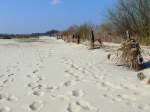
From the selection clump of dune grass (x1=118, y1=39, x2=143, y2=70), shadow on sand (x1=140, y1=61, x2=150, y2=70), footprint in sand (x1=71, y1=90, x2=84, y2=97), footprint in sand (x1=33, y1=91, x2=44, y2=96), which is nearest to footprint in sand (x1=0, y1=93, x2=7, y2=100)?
footprint in sand (x1=33, y1=91, x2=44, y2=96)

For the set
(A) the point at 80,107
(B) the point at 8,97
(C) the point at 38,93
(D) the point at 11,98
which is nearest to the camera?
(A) the point at 80,107

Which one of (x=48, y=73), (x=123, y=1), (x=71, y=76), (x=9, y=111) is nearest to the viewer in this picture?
(x=9, y=111)

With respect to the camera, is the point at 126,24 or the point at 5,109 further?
the point at 126,24

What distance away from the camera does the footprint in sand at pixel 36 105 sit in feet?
21.4

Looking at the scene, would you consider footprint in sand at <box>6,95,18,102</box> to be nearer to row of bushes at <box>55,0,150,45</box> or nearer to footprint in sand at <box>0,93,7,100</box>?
footprint in sand at <box>0,93,7,100</box>

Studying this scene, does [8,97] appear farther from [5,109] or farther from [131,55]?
[131,55]

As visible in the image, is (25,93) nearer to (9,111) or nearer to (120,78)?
(9,111)

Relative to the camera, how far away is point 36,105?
6.76m

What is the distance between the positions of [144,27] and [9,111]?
2803 centimetres

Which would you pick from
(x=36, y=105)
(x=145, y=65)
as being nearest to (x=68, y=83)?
(x=36, y=105)

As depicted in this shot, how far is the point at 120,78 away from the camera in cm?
931

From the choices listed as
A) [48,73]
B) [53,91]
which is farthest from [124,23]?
[53,91]

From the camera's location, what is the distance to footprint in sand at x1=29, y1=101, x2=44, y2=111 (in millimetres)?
6536

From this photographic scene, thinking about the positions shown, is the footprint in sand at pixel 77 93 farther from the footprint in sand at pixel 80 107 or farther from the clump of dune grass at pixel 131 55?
the clump of dune grass at pixel 131 55
